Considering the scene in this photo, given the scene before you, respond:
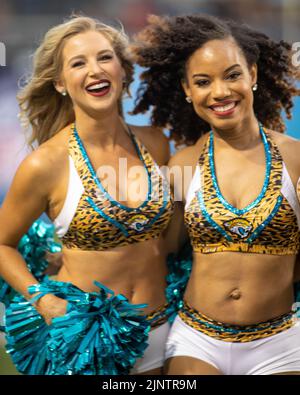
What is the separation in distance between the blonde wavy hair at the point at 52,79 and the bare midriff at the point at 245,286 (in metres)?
0.88

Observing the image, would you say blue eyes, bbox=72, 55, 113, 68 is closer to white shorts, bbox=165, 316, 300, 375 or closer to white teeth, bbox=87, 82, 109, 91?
white teeth, bbox=87, 82, 109, 91

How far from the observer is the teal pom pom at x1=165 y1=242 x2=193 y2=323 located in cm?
285

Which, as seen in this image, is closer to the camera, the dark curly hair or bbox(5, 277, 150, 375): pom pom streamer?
bbox(5, 277, 150, 375): pom pom streamer

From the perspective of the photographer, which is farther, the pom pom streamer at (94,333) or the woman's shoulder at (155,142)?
the woman's shoulder at (155,142)

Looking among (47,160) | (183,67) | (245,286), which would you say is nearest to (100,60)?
(183,67)

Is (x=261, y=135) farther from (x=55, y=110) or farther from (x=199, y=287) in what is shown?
(x=55, y=110)

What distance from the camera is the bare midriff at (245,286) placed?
8.65ft

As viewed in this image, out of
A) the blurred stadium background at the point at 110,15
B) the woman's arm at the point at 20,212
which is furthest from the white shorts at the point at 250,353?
the blurred stadium background at the point at 110,15

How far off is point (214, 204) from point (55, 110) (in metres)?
0.88

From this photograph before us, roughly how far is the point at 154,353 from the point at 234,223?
65cm

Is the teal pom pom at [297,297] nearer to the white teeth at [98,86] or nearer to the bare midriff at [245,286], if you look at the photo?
the bare midriff at [245,286]

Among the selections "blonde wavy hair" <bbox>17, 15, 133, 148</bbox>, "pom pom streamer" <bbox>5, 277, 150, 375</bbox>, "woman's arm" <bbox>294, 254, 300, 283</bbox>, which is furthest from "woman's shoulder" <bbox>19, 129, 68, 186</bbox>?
"woman's arm" <bbox>294, 254, 300, 283</bbox>

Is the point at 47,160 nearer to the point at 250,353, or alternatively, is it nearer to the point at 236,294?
the point at 236,294

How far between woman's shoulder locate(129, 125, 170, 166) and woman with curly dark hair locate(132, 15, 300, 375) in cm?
11
